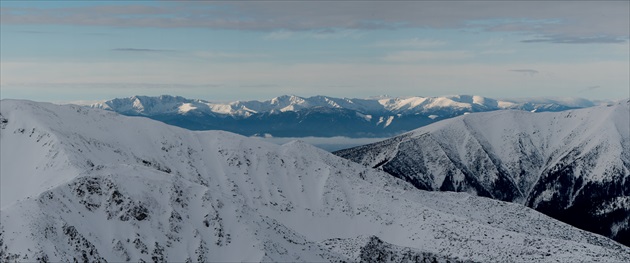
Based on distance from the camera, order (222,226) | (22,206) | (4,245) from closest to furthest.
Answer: (4,245) < (22,206) < (222,226)

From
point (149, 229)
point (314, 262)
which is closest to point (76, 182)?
point (149, 229)

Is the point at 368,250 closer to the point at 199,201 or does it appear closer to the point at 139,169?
the point at 199,201

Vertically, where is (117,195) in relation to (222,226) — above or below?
above

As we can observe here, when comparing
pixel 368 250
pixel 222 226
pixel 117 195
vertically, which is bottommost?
pixel 368 250

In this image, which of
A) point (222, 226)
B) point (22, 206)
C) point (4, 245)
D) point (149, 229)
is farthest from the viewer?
point (222, 226)

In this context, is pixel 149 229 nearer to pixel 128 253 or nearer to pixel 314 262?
pixel 128 253

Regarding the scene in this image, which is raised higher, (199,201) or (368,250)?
(199,201)

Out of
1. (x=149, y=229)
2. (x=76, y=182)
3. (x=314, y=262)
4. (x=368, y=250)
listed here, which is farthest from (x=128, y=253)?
(x=368, y=250)

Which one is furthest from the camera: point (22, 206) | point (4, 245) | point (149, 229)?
point (149, 229)

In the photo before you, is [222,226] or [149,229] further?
[222,226]
